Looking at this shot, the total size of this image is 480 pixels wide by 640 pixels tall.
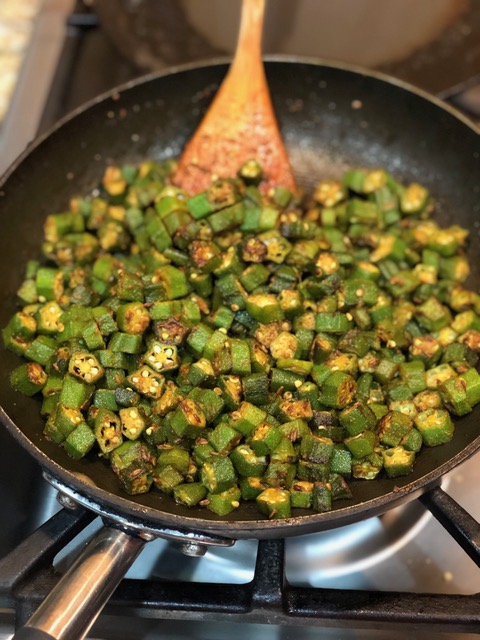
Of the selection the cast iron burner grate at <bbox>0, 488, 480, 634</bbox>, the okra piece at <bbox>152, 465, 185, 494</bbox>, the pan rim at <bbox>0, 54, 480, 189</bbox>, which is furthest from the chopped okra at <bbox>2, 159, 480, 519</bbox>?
the pan rim at <bbox>0, 54, 480, 189</bbox>

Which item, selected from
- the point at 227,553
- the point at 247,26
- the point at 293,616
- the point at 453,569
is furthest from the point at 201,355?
the point at 247,26

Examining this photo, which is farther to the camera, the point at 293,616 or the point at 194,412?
the point at 194,412

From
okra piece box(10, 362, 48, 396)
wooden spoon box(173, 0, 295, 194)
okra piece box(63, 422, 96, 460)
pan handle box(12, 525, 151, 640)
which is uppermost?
wooden spoon box(173, 0, 295, 194)

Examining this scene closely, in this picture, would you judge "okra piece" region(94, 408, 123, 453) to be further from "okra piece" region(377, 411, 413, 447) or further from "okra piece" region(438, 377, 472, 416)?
"okra piece" region(438, 377, 472, 416)

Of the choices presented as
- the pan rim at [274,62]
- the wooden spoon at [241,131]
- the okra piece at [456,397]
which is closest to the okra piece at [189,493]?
the okra piece at [456,397]

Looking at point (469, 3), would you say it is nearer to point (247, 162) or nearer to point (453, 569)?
point (247, 162)
